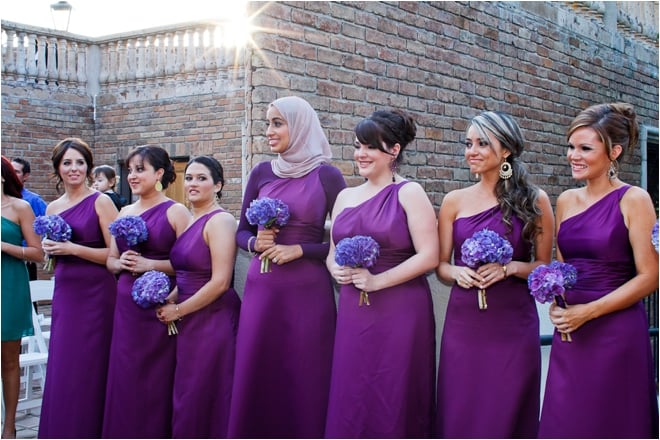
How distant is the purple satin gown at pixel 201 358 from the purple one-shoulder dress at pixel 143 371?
0.12 m

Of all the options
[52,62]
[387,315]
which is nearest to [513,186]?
[387,315]

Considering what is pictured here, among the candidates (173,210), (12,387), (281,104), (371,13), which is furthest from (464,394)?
(371,13)

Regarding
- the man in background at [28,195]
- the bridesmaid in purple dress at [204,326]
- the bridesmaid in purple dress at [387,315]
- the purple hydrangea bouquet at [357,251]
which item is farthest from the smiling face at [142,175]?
the man in background at [28,195]

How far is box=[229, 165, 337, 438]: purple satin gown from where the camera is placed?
4.22 meters

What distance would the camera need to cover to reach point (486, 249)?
347 cm

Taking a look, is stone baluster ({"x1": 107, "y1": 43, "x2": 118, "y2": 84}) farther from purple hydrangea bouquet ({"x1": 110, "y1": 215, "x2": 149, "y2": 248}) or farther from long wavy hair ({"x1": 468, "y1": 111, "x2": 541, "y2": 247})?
long wavy hair ({"x1": 468, "y1": 111, "x2": 541, "y2": 247})

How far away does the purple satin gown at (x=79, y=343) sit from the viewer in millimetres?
4891

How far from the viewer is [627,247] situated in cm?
338

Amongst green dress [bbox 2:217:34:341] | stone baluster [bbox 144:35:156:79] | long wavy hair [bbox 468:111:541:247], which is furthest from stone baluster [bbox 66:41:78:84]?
long wavy hair [bbox 468:111:541:247]

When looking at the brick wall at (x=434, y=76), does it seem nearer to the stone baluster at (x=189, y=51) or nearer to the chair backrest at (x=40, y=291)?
the stone baluster at (x=189, y=51)

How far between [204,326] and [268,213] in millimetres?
882

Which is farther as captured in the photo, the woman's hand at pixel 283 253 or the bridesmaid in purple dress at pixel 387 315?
the woman's hand at pixel 283 253

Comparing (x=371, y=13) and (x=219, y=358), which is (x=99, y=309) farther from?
(x=371, y=13)

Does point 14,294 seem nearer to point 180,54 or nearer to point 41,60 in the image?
point 180,54
